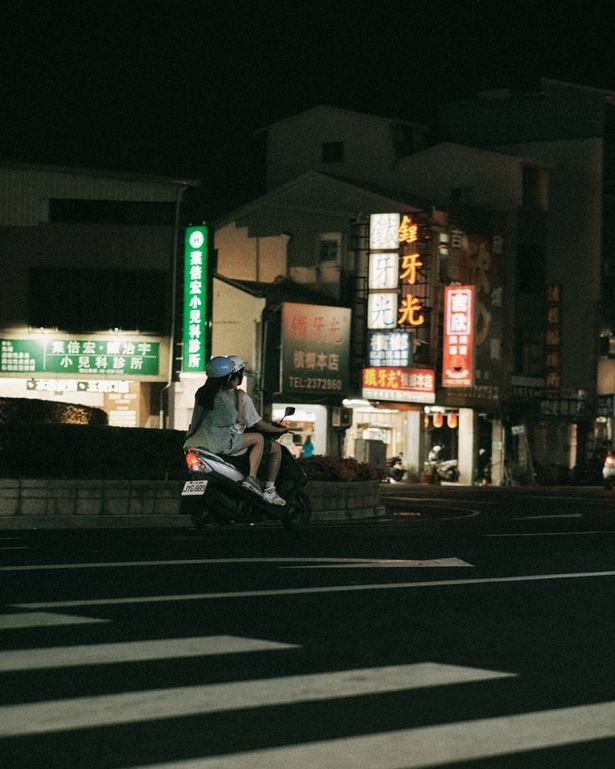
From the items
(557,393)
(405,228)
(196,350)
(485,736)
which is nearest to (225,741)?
(485,736)

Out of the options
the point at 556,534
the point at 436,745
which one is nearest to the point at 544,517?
the point at 556,534

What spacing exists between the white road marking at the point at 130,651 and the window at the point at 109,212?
36.4m

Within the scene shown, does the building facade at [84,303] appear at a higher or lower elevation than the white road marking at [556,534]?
higher

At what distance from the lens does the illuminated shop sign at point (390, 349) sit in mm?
42969

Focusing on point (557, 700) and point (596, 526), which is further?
point (596, 526)

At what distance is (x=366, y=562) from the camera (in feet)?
36.0

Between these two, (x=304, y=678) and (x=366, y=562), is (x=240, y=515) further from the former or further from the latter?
(x=304, y=678)

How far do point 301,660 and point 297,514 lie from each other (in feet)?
27.7

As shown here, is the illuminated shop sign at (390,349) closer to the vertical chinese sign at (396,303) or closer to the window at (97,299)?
the vertical chinese sign at (396,303)

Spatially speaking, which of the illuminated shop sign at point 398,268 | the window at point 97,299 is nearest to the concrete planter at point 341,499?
the window at point 97,299

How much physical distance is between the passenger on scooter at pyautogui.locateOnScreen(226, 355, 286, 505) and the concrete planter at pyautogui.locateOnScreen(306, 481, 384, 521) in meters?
5.17

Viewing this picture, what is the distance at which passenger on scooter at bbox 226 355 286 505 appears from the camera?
45.0 ft

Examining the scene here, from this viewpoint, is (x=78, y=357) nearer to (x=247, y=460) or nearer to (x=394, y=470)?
(x=394, y=470)

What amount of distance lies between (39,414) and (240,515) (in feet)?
27.8
